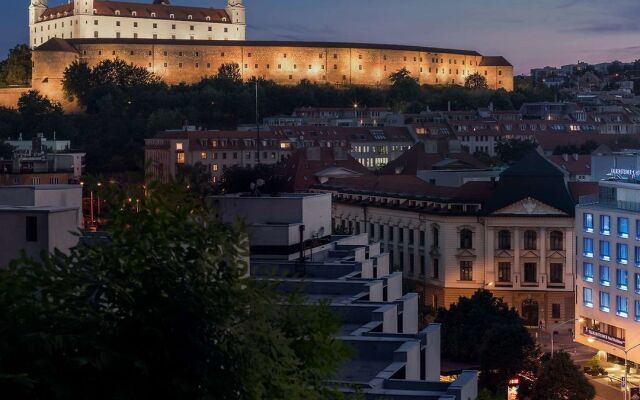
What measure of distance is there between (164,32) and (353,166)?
68672 mm

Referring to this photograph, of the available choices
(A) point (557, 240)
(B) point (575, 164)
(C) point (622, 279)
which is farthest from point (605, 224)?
(B) point (575, 164)

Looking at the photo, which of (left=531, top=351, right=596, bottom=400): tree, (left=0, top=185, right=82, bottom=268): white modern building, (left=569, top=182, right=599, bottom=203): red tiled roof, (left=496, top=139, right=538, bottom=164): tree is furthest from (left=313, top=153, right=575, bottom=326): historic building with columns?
(left=496, top=139, right=538, bottom=164): tree

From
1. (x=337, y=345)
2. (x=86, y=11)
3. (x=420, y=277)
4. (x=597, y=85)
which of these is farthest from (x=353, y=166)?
(x=597, y=85)

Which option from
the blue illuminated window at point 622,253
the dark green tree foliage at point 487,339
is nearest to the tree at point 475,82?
the blue illuminated window at point 622,253

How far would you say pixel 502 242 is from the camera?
139 feet

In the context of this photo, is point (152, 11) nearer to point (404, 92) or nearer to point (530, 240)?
point (404, 92)

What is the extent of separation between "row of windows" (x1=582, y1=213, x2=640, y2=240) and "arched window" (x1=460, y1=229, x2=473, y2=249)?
5.14m

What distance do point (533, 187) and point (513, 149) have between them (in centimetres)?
4321

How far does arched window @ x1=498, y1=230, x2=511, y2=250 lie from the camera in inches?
1667

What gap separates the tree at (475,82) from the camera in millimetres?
128375

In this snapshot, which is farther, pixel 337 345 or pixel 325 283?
pixel 325 283

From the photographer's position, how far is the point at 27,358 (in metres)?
7.91

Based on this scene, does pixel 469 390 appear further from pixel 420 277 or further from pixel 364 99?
pixel 364 99

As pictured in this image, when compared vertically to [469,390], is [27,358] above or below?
above
